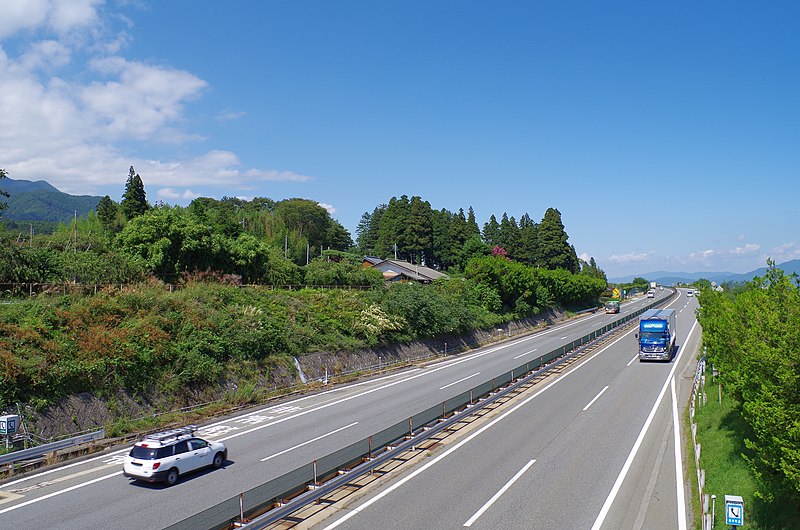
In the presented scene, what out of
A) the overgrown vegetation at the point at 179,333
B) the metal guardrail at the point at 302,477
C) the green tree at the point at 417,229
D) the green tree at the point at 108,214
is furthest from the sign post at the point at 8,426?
the green tree at the point at 417,229

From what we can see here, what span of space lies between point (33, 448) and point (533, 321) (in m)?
65.4

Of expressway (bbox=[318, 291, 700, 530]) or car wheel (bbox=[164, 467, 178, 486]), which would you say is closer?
expressway (bbox=[318, 291, 700, 530])

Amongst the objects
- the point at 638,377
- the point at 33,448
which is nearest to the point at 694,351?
the point at 638,377

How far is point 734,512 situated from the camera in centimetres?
1142

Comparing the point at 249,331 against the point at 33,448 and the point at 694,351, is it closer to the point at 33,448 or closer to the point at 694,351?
the point at 33,448

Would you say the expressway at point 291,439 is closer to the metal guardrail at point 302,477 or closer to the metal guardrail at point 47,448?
the metal guardrail at point 47,448

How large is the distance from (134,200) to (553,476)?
76.6 metres

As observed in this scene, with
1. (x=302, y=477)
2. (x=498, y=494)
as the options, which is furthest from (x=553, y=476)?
(x=302, y=477)

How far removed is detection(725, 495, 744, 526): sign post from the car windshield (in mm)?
15223

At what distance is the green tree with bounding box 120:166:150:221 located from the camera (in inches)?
3073

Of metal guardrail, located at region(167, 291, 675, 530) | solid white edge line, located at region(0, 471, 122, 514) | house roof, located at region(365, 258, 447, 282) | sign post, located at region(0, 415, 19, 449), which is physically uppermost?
house roof, located at region(365, 258, 447, 282)

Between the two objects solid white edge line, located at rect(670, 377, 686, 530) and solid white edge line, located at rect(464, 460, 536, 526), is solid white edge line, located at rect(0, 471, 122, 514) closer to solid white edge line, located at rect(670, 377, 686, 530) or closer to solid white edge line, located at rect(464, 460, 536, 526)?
solid white edge line, located at rect(464, 460, 536, 526)

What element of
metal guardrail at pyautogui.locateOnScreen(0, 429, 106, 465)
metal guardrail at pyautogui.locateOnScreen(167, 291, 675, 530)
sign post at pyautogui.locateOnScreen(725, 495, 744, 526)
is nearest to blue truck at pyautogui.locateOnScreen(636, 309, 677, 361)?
metal guardrail at pyautogui.locateOnScreen(167, 291, 675, 530)

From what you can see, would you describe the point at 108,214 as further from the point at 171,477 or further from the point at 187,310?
the point at 171,477
